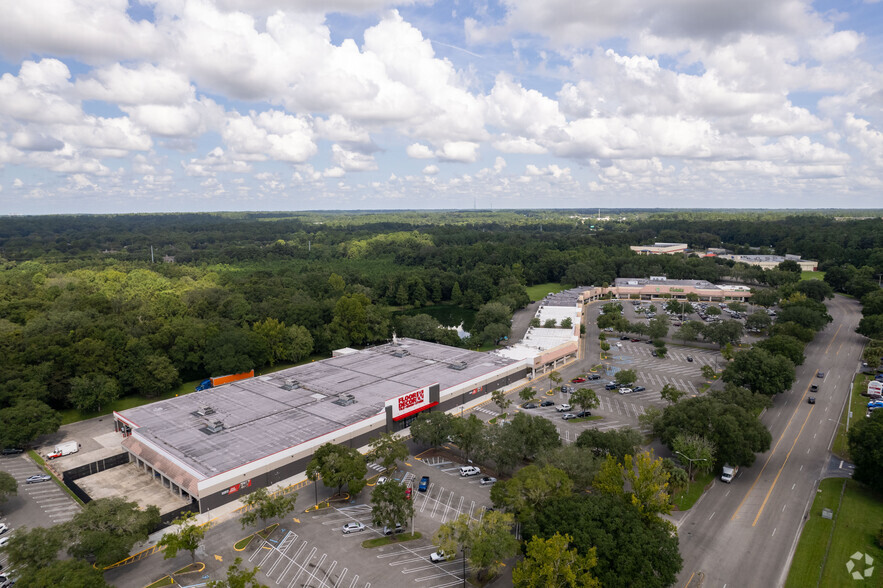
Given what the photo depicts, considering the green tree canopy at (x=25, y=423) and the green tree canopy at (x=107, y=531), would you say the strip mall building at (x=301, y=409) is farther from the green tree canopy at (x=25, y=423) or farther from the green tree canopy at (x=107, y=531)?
the green tree canopy at (x=25, y=423)

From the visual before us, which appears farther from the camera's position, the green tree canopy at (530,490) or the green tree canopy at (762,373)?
the green tree canopy at (762,373)

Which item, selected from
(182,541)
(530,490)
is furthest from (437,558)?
(182,541)

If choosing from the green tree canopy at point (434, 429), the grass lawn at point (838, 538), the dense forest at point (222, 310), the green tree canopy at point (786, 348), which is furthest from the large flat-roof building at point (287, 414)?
the grass lawn at point (838, 538)

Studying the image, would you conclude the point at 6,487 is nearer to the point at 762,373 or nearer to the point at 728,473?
the point at 728,473

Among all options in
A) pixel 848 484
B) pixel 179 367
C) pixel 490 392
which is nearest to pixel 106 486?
pixel 179 367

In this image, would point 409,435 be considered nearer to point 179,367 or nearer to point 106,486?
point 106,486

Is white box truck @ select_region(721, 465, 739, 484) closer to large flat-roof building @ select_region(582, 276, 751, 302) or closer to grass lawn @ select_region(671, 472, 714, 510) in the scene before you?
grass lawn @ select_region(671, 472, 714, 510)

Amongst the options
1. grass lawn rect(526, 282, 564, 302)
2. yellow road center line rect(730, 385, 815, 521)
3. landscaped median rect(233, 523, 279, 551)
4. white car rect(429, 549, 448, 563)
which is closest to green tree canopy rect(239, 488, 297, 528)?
landscaped median rect(233, 523, 279, 551)
